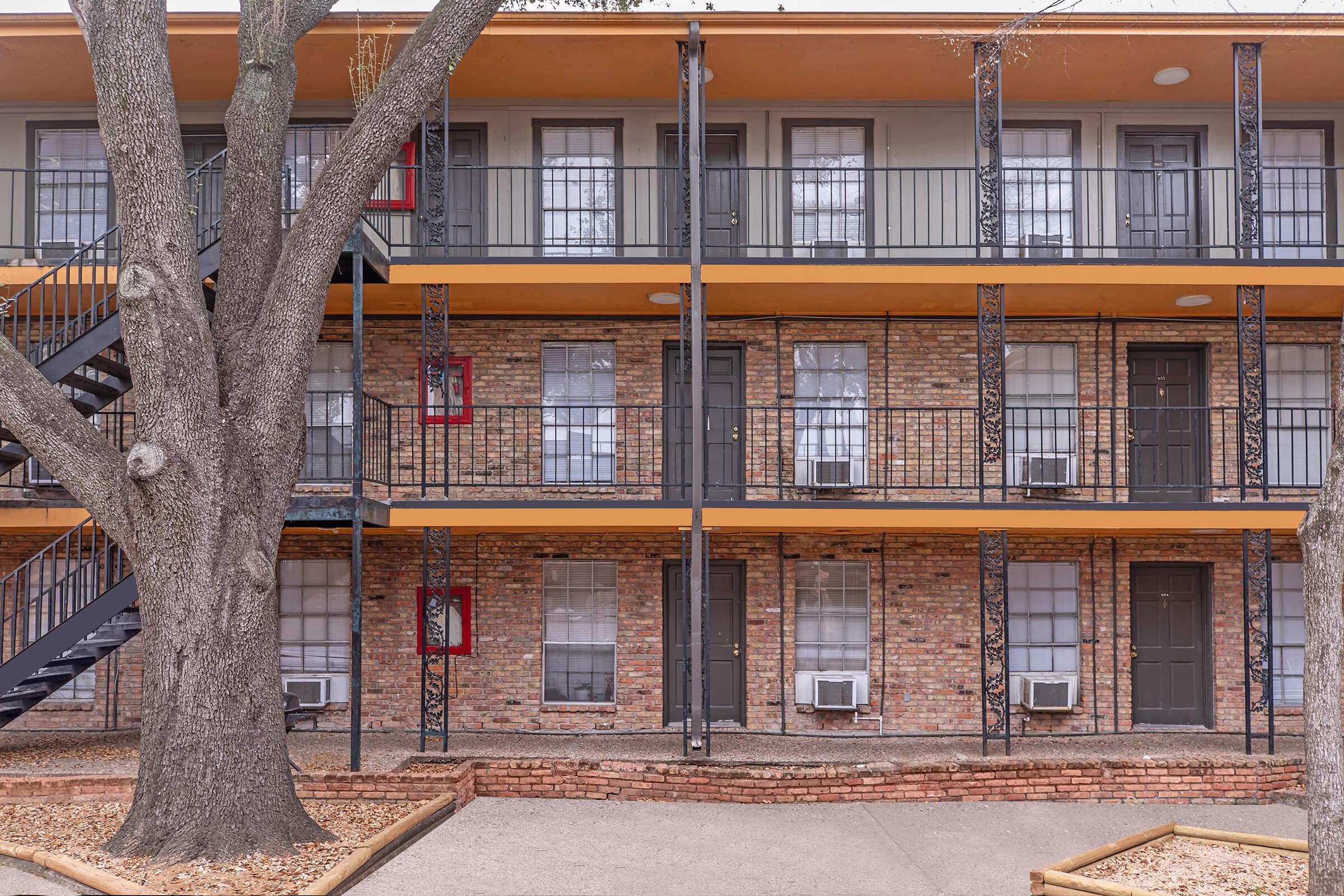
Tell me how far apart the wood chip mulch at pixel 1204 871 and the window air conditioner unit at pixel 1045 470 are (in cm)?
476

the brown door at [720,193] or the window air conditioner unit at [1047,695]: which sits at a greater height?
the brown door at [720,193]

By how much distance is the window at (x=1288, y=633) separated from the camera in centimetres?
1213

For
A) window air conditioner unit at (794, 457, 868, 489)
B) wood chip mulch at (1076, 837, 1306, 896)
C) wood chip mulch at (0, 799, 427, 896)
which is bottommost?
wood chip mulch at (1076, 837, 1306, 896)

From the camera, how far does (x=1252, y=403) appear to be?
10.9 m

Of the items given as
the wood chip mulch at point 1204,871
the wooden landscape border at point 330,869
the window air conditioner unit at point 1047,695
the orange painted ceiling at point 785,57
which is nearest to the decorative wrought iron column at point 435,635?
the wooden landscape border at point 330,869

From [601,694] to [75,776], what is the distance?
17.4ft

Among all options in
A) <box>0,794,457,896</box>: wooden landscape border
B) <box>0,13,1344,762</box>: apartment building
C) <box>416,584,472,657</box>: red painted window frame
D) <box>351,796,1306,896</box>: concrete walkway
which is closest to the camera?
<box>0,794,457,896</box>: wooden landscape border

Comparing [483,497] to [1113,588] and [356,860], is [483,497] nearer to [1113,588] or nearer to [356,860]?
Answer: [356,860]

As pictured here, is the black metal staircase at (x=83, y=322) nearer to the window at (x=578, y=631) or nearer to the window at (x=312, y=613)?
the window at (x=312, y=613)

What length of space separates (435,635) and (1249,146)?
10.2m

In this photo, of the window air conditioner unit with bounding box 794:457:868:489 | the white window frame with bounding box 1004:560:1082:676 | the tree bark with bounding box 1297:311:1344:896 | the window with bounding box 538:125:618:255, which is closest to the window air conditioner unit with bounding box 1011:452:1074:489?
the white window frame with bounding box 1004:560:1082:676

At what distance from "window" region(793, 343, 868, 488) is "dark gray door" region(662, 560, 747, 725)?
143 centimetres

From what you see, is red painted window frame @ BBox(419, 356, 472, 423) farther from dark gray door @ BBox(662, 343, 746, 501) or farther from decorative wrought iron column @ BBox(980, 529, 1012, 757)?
decorative wrought iron column @ BBox(980, 529, 1012, 757)

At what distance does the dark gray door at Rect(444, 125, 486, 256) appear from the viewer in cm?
1217
